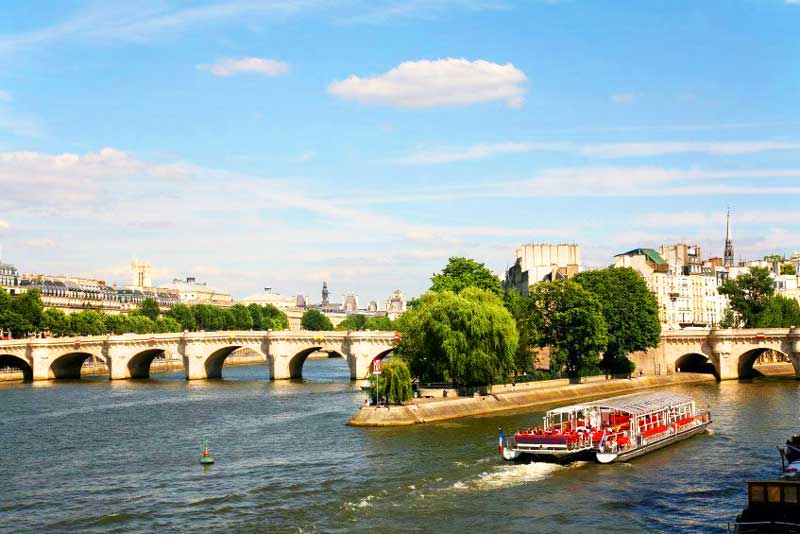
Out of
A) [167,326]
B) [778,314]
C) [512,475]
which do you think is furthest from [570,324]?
[167,326]

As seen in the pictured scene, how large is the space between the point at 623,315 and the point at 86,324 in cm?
8789

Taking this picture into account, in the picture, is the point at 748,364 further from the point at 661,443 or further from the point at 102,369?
the point at 102,369

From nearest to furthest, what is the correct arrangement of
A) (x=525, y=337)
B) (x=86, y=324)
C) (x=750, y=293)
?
(x=525, y=337) < (x=750, y=293) < (x=86, y=324)

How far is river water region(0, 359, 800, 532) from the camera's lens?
134ft

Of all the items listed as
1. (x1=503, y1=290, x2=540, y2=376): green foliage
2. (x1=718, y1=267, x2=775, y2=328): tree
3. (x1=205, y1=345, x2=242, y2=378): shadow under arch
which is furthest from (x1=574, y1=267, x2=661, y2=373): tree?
(x1=205, y1=345, x2=242, y2=378): shadow under arch

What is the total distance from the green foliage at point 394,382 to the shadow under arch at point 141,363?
202 ft

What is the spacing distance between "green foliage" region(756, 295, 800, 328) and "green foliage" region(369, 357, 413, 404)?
68.6m

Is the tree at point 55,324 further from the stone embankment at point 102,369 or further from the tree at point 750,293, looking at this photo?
the tree at point 750,293

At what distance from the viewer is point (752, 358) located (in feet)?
365

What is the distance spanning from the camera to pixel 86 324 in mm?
154125

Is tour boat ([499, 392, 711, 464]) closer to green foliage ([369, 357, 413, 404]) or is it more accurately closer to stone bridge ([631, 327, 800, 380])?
green foliage ([369, 357, 413, 404])

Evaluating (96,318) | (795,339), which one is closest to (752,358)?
(795,339)

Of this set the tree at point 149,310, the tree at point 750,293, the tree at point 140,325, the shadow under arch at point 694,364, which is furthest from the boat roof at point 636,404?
the tree at point 149,310

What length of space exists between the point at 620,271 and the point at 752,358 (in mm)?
19274
